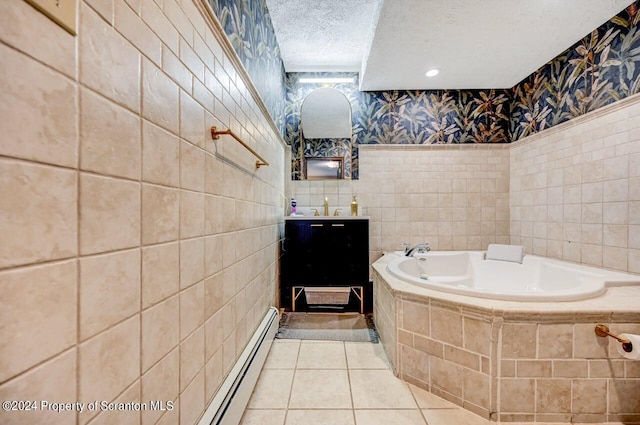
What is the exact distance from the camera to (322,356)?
1748mm

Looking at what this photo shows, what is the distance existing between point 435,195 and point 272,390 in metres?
2.36

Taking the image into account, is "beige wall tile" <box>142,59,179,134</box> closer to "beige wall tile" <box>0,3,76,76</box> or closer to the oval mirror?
"beige wall tile" <box>0,3,76,76</box>

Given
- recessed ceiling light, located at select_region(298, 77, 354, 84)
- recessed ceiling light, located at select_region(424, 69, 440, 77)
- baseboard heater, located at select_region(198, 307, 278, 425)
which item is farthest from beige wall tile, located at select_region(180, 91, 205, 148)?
recessed ceiling light, located at select_region(424, 69, 440, 77)

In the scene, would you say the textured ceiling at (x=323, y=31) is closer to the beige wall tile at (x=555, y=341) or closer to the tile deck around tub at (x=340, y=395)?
the beige wall tile at (x=555, y=341)

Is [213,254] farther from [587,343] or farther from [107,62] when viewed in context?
[587,343]

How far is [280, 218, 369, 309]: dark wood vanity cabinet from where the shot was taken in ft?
7.89

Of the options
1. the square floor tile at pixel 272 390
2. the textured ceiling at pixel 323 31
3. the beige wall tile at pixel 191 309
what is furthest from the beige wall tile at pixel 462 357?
the textured ceiling at pixel 323 31

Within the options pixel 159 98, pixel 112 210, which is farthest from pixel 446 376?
pixel 159 98

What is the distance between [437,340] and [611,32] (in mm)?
2464

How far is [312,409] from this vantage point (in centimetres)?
128

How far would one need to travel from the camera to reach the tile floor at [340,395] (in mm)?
1221

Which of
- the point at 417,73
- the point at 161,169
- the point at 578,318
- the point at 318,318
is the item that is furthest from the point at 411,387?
the point at 417,73

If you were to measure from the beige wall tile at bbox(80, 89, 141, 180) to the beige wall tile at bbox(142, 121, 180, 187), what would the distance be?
0.02 meters

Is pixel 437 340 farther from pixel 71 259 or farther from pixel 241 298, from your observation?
pixel 71 259
